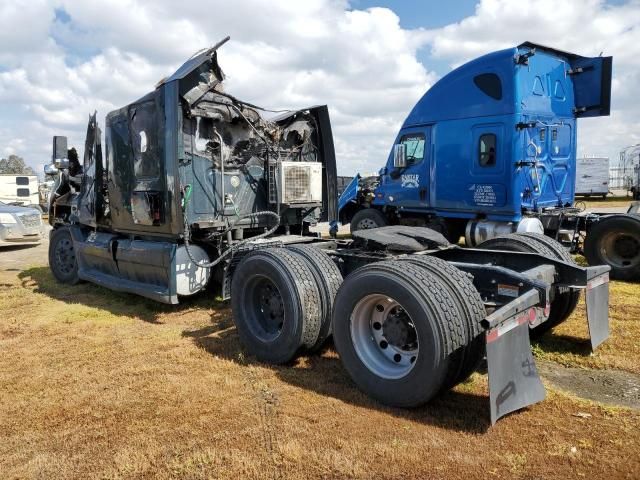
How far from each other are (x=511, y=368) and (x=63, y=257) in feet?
24.8

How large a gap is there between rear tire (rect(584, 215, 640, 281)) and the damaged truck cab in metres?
4.09

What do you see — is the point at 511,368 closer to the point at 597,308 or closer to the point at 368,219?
the point at 597,308

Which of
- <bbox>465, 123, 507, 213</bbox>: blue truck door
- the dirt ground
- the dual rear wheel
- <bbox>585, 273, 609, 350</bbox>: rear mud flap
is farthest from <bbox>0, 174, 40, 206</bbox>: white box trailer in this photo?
<bbox>585, 273, 609, 350</bbox>: rear mud flap

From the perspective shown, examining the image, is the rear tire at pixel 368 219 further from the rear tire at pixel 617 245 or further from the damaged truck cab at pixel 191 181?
the rear tire at pixel 617 245

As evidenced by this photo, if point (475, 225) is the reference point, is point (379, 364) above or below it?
below

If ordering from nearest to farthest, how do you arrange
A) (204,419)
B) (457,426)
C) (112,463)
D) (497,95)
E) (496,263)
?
(112,463), (457,426), (204,419), (496,263), (497,95)

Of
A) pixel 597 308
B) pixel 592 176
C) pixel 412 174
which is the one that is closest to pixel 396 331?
pixel 597 308

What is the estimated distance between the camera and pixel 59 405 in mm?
3854

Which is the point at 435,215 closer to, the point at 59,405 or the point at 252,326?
the point at 252,326

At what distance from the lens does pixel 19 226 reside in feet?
42.6

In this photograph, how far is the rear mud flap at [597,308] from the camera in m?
4.26

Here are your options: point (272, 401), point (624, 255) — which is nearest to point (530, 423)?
point (272, 401)

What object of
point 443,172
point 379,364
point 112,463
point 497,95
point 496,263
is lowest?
point 112,463

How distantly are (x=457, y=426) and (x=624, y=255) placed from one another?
6.17 m
